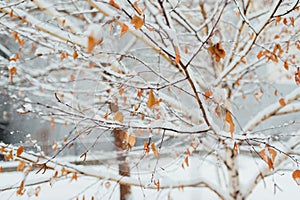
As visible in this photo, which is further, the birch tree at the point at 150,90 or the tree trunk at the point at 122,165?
the tree trunk at the point at 122,165

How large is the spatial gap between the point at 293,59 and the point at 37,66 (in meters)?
1.77

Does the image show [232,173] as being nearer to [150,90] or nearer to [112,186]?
[112,186]

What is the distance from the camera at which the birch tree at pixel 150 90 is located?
0.87 meters

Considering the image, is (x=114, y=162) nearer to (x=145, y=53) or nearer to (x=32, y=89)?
(x=145, y=53)

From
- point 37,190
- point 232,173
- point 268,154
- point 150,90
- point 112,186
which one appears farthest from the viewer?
point 232,173

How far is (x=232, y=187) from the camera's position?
1.66 meters

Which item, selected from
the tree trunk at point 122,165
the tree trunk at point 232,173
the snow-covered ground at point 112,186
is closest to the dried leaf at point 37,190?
the snow-covered ground at point 112,186

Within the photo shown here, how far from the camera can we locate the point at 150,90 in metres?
0.70

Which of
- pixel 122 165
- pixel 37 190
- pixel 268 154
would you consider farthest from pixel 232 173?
pixel 37 190

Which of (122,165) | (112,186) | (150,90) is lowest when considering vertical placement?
(112,186)

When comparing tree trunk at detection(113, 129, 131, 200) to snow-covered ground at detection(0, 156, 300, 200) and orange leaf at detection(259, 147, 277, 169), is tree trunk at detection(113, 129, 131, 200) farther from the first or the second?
orange leaf at detection(259, 147, 277, 169)

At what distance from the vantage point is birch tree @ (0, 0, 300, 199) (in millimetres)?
865

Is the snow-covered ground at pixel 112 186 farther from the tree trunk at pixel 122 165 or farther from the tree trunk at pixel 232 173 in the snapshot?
the tree trunk at pixel 232 173

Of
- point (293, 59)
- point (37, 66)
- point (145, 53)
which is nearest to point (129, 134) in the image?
point (145, 53)
